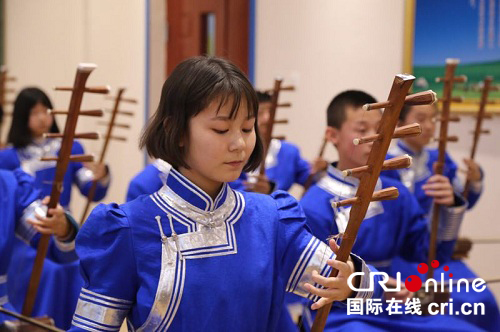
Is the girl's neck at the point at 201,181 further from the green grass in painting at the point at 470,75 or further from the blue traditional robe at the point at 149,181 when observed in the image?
the green grass in painting at the point at 470,75

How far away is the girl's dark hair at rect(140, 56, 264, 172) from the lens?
1.56 metres

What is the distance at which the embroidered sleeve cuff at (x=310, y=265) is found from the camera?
1.62m

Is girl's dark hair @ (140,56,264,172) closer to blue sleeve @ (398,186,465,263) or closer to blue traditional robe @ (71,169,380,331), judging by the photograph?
blue traditional robe @ (71,169,380,331)

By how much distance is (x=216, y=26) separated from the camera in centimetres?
615

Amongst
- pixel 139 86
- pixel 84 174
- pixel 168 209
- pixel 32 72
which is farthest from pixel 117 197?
pixel 168 209

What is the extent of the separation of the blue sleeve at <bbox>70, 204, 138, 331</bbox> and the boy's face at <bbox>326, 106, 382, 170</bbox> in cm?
108

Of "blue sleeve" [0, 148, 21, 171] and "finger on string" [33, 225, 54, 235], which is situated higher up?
"finger on string" [33, 225, 54, 235]

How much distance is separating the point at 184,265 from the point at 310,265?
25 cm

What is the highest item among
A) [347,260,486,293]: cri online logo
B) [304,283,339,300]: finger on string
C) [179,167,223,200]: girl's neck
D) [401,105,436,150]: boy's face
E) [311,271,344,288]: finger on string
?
[179,167,223,200]: girl's neck

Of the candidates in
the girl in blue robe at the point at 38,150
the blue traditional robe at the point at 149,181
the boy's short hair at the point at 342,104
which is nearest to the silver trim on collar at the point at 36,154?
the girl in blue robe at the point at 38,150

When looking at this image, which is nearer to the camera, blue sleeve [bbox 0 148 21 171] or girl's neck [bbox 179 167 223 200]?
girl's neck [bbox 179 167 223 200]

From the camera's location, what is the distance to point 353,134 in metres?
2.66

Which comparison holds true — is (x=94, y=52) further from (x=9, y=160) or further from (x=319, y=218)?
(x=319, y=218)

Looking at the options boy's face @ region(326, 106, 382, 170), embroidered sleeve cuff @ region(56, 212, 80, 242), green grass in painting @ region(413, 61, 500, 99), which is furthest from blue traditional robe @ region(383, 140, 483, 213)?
embroidered sleeve cuff @ region(56, 212, 80, 242)
